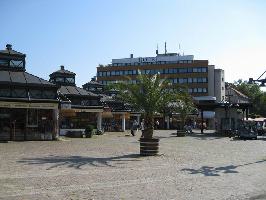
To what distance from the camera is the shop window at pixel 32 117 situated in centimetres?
3822

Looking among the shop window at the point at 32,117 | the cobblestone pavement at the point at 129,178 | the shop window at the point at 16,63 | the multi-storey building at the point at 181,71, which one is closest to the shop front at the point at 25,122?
the shop window at the point at 32,117

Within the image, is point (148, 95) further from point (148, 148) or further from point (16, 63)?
point (16, 63)

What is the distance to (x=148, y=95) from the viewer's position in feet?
80.4

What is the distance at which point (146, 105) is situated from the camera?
24609 mm

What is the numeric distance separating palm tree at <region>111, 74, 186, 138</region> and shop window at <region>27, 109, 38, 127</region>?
15.8 metres

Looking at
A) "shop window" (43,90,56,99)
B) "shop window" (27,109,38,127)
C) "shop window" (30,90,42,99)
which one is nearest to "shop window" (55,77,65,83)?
"shop window" (27,109,38,127)

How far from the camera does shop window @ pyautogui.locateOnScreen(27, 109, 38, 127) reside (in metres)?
38.2

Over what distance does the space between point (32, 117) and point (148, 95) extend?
1739cm

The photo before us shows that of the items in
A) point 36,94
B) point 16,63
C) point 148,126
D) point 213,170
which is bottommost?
point 213,170

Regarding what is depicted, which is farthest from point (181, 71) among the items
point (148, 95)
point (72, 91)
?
point (148, 95)

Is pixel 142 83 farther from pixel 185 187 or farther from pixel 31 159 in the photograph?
pixel 185 187

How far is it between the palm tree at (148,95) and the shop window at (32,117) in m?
15.8

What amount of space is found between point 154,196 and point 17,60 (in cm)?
3032

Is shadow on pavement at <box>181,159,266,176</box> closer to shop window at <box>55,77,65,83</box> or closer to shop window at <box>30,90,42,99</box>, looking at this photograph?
shop window at <box>30,90,42,99</box>
